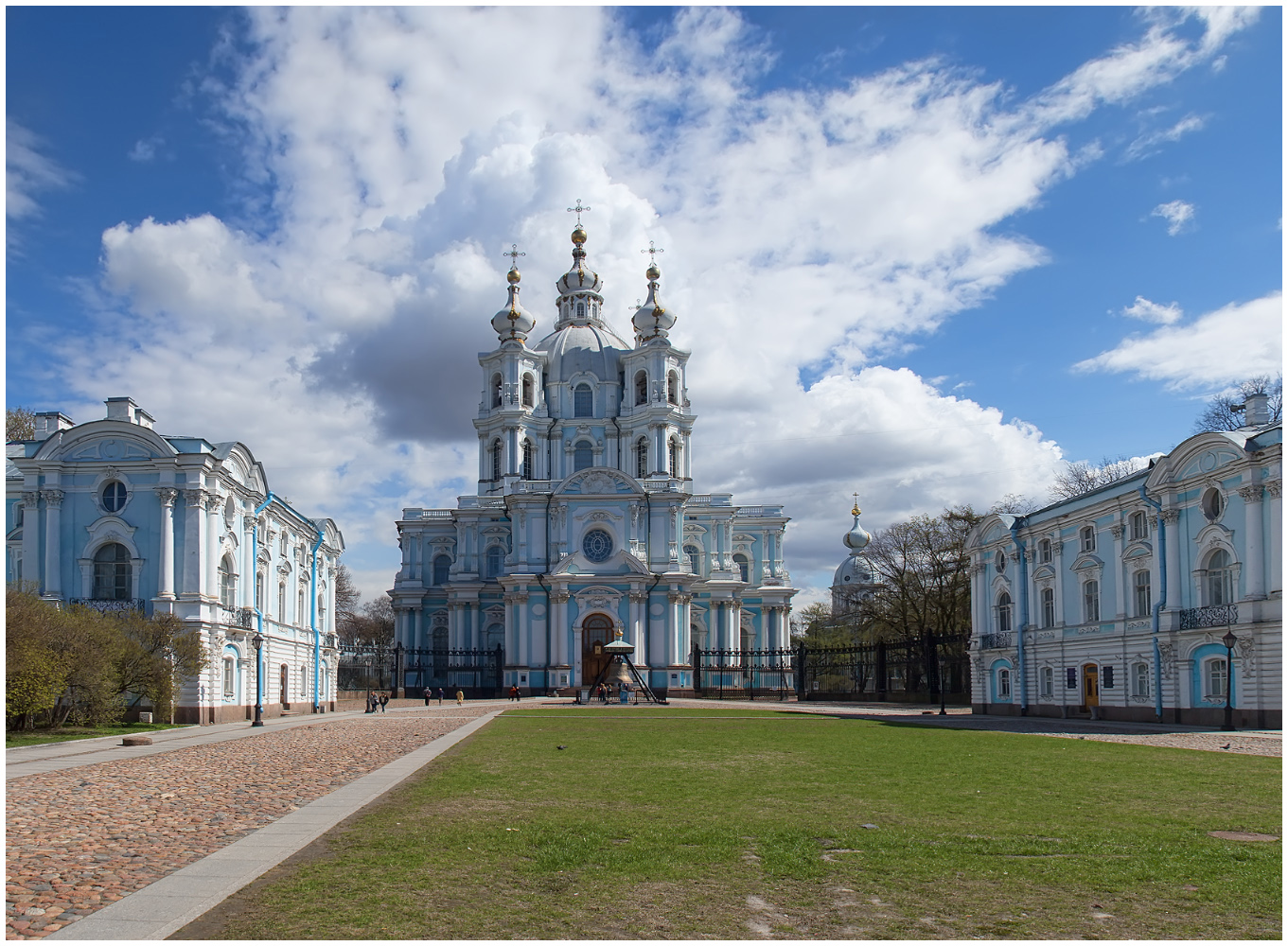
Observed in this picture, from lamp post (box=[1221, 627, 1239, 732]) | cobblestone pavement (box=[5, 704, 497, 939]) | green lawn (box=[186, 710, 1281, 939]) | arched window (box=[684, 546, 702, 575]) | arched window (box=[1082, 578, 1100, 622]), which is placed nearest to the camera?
green lawn (box=[186, 710, 1281, 939])

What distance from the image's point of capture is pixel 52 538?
119ft

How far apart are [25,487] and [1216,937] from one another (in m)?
37.3

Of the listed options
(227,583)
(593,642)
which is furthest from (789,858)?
(593,642)

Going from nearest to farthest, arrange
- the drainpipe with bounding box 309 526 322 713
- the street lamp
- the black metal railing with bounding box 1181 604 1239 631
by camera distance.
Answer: the black metal railing with bounding box 1181 604 1239 631
the street lamp
the drainpipe with bounding box 309 526 322 713

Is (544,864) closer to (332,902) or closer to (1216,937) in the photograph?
(332,902)

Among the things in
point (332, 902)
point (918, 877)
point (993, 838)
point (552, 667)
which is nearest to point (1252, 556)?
point (993, 838)

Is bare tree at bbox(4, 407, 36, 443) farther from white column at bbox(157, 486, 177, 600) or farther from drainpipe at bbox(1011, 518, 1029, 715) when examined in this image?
drainpipe at bbox(1011, 518, 1029, 715)

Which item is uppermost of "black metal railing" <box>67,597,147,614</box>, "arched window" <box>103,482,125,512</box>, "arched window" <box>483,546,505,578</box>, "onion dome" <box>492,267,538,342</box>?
"onion dome" <box>492,267,538,342</box>

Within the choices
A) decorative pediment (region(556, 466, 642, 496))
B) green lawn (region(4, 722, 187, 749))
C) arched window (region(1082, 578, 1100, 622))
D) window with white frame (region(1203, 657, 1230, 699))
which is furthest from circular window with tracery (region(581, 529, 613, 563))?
window with white frame (region(1203, 657, 1230, 699))

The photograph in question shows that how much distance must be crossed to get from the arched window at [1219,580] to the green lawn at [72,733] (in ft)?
97.1

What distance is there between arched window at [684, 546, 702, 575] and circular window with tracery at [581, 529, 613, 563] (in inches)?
347

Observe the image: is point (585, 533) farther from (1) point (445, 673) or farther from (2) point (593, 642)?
(1) point (445, 673)

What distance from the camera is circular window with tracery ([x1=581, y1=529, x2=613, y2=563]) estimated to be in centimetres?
6812

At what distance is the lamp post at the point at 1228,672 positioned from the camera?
99.3 ft
